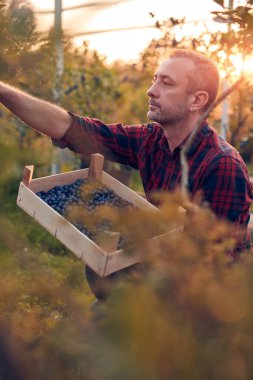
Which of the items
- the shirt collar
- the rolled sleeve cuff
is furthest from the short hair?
the rolled sleeve cuff

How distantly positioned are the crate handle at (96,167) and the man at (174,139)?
29 cm

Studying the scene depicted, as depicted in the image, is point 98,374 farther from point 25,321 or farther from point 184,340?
point 25,321

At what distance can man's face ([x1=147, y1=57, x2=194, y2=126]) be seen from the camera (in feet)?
8.36

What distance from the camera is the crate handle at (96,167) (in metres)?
2.28

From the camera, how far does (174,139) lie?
2656 mm

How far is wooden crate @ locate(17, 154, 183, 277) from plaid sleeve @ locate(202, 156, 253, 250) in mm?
423

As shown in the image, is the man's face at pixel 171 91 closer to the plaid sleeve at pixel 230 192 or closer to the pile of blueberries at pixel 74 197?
the plaid sleeve at pixel 230 192

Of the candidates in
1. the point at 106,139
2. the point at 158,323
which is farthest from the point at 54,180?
the point at 158,323

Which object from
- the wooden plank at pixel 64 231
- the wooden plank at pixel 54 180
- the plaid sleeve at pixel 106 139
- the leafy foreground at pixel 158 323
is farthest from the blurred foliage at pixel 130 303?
the plaid sleeve at pixel 106 139

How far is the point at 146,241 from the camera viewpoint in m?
0.73

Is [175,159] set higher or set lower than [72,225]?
lower

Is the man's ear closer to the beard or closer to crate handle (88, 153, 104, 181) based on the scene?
the beard

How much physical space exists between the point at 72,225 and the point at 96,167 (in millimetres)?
594

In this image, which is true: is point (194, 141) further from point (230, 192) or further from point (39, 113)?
point (39, 113)
